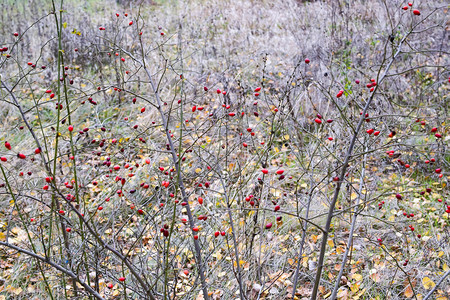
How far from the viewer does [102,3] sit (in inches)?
327

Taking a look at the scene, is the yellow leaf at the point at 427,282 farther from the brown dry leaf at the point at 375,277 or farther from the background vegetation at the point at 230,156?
the brown dry leaf at the point at 375,277

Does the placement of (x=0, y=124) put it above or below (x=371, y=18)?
below

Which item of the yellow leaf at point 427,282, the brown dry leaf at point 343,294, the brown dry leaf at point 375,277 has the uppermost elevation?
the yellow leaf at point 427,282

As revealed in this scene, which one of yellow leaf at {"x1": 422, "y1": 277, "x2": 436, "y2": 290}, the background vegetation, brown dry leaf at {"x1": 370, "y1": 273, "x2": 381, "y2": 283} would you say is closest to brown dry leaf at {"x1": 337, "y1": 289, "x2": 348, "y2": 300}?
the background vegetation

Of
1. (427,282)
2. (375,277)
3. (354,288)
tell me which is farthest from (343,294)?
(427,282)

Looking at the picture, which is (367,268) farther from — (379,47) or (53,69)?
(53,69)

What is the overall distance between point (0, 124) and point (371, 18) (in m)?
5.38

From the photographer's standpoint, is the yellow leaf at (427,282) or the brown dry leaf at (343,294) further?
the brown dry leaf at (343,294)

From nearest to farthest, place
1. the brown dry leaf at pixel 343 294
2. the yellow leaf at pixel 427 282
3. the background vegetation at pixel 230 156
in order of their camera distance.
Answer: the background vegetation at pixel 230 156 < the yellow leaf at pixel 427 282 < the brown dry leaf at pixel 343 294

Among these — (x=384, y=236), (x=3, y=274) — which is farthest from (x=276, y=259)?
(x=3, y=274)

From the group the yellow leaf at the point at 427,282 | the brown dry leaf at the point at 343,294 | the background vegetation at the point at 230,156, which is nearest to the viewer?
the background vegetation at the point at 230,156

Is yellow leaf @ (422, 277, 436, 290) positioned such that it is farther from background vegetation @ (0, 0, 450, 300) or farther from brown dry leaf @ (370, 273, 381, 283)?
brown dry leaf @ (370, 273, 381, 283)

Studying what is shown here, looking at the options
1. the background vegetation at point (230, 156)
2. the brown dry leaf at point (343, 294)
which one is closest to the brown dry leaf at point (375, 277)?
the background vegetation at point (230, 156)

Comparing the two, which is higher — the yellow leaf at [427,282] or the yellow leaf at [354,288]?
the yellow leaf at [427,282]
